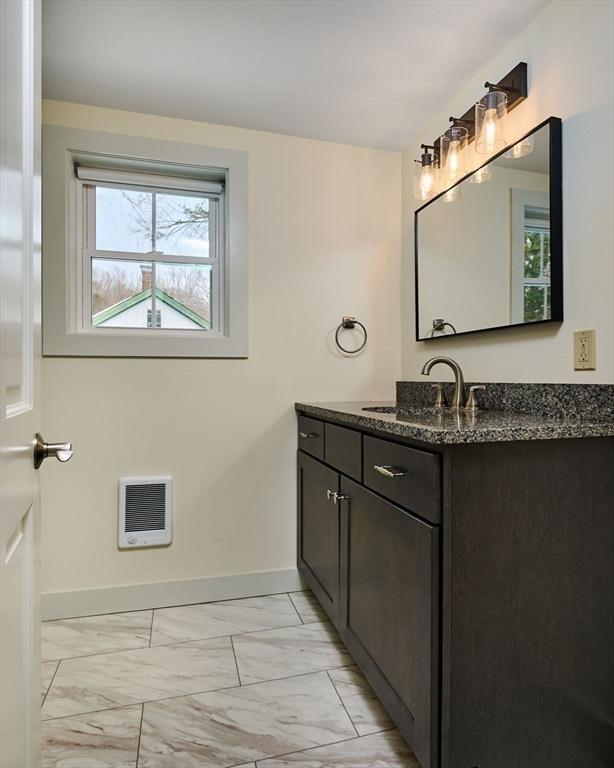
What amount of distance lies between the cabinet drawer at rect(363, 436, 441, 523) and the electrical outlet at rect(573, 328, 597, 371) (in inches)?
24.4

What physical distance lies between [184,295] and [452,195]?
4.37 ft

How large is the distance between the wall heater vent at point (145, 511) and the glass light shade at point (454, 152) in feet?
6.07

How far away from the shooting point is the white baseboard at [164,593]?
1968 mm

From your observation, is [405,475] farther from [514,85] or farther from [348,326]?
[514,85]

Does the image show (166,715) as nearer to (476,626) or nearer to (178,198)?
(476,626)

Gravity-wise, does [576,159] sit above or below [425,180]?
below

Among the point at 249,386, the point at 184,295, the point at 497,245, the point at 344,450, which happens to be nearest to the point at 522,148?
the point at 497,245

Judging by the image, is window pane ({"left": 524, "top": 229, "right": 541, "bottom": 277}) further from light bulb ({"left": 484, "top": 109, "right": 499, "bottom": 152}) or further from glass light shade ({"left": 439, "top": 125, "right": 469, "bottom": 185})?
glass light shade ({"left": 439, "top": 125, "right": 469, "bottom": 185})

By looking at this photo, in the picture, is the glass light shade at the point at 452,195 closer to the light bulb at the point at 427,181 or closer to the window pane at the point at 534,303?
the light bulb at the point at 427,181

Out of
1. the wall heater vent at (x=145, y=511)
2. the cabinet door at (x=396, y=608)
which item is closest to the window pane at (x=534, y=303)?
the cabinet door at (x=396, y=608)

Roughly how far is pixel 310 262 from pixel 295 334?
0.38 meters

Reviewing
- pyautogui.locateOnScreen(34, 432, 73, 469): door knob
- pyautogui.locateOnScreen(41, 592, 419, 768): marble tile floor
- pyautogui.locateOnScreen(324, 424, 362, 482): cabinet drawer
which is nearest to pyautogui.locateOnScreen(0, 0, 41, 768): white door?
pyautogui.locateOnScreen(34, 432, 73, 469): door knob

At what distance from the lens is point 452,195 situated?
1.92m

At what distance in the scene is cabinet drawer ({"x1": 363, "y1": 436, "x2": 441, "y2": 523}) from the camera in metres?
1.03
